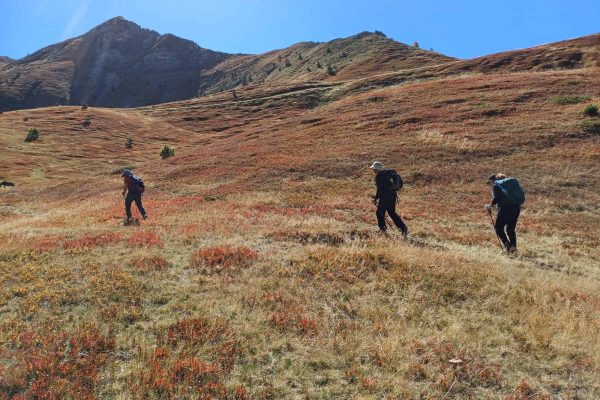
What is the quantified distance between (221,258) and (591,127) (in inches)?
1323

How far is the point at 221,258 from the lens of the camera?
11.5 metres

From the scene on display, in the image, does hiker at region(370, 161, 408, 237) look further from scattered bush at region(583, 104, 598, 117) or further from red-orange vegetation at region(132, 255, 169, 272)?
scattered bush at region(583, 104, 598, 117)

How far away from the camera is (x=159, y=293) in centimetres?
917

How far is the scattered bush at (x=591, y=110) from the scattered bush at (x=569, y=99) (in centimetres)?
414

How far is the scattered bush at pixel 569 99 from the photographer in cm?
4034

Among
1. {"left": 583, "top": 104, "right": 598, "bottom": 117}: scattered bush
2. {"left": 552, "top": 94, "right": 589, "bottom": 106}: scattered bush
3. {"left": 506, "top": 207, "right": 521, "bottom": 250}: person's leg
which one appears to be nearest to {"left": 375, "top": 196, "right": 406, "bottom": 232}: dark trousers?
{"left": 506, "top": 207, "right": 521, "bottom": 250}: person's leg

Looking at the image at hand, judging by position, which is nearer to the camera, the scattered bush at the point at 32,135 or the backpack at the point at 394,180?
the backpack at the point at 394,180

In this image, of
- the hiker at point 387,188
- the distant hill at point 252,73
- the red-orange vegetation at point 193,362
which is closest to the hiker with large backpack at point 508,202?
the hiker at point 387,188

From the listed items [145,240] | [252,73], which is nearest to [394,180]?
[145,240]

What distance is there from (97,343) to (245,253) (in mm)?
5292

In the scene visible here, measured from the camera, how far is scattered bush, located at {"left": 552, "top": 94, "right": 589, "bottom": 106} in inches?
1588

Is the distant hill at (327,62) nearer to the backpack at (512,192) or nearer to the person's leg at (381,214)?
the person's leg at (381,214)

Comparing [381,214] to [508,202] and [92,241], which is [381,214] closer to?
[508,202]

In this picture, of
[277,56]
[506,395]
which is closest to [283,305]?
[506,395]
